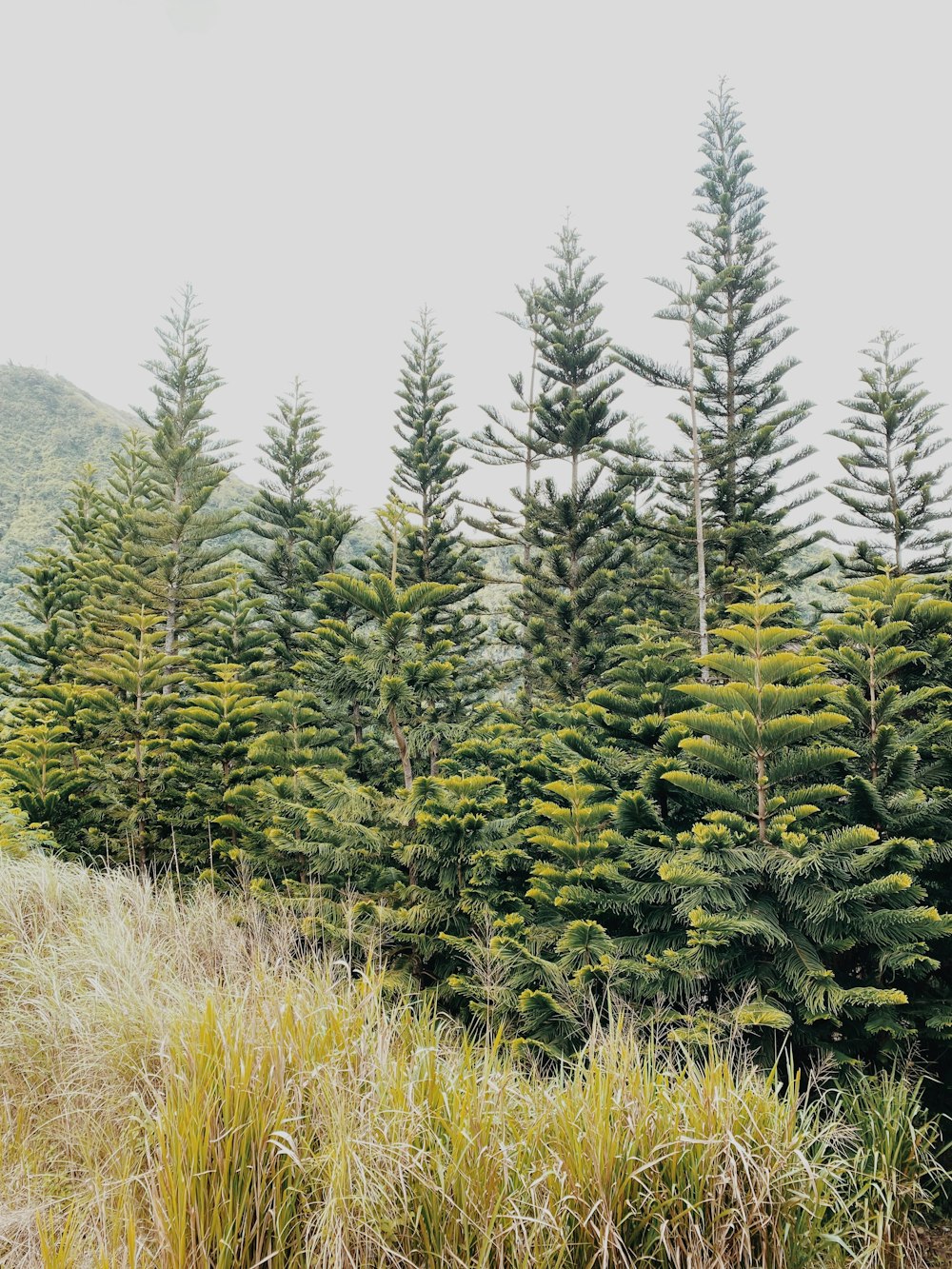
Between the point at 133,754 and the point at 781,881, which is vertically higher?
the point at 133,754

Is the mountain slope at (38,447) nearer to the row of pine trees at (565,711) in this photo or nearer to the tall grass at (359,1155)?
the row of pine trees at (565,711)

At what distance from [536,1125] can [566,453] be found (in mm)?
12740

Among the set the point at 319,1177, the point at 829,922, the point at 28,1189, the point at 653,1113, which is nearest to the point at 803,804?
the point at 829,922

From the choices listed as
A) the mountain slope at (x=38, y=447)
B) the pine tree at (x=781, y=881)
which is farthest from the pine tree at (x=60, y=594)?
the mountain slope at (x=38, y=447)

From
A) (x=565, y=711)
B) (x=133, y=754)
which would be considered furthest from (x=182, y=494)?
(x=565, y=711)

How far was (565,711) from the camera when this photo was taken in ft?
27.2

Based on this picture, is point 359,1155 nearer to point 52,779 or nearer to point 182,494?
point 52,779

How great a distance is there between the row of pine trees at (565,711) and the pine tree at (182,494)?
0.07 metres

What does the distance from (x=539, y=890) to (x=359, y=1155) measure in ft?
11.1

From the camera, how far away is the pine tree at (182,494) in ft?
43.4

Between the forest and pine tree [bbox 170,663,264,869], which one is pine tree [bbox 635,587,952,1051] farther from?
pine tree [bbox 170,663,264,869]

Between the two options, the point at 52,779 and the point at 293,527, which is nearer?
the point at 52,779

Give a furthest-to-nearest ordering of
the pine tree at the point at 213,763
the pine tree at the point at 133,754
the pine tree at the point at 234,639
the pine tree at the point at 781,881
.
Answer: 1. the pine tree at the point at 234,639
2. the pine tree at the point at 133,754
3. the pine tree at the point at 213,763
4. the pine tree at the point at 781,881

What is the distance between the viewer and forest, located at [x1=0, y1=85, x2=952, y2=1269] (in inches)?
80.5
